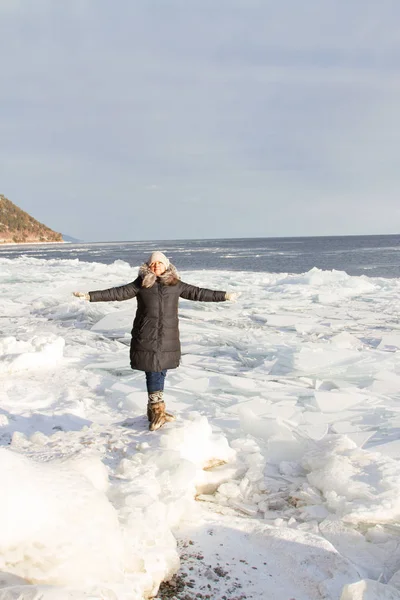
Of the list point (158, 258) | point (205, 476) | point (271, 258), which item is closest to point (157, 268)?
point (158, 258)

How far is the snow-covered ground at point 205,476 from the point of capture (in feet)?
6.82

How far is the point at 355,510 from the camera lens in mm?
2867

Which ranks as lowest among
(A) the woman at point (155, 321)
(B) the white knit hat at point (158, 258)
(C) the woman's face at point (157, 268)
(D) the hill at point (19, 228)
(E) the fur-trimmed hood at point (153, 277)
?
(A) the woman at point (155, 321)

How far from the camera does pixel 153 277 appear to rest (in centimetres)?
385

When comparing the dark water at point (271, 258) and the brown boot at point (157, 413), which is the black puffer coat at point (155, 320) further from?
the dark water at point (271, 258)

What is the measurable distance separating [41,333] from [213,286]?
9025 mm

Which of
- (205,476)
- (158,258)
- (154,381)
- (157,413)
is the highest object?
(158,258)

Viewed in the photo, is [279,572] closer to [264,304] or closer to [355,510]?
[355,510]

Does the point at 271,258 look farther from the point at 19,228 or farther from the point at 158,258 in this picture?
the point at 19,228

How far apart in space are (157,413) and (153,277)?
1.12m

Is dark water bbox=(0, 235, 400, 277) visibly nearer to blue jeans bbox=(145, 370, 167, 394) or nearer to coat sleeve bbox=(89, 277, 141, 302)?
blue jeans bbox=(145, 370, 167, 394)

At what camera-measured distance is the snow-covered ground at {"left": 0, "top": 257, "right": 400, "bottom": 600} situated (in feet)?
6.82

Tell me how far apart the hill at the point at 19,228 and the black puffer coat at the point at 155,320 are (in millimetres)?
116573

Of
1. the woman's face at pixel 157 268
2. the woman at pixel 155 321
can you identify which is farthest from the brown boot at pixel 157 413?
the woman's face at pixel 157 268
